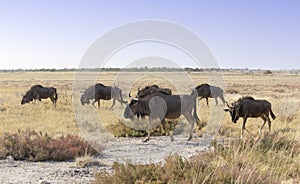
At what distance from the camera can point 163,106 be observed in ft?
49.8

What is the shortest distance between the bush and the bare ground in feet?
1.25

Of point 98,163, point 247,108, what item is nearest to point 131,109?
point 247,108

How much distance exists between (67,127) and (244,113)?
750 centimetres

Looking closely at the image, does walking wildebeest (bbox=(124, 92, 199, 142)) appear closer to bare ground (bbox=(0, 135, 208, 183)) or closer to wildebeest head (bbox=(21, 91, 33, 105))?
bare ground (bbox=(0, 135, 208, 183))

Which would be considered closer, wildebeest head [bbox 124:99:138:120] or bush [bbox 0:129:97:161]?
bush [bbox 0:129:97:161]

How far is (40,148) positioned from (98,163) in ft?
6.27

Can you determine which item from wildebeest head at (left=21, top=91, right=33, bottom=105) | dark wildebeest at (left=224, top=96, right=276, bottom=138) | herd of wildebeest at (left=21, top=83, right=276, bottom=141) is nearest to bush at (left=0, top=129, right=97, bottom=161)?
herd of wildebeest at (left=21, top=83, right=276, bottom=141)

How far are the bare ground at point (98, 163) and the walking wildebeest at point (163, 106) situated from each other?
0.88 m

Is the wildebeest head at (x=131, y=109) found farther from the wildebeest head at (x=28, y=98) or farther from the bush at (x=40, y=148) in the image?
the wildebeest head at (x=28, y=98)

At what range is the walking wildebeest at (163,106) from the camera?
49.9 ft

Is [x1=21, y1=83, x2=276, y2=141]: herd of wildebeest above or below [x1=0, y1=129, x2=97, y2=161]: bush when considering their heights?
above

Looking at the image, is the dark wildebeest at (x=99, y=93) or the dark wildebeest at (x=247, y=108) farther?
the dark wildebeest at (x=99, y=93)

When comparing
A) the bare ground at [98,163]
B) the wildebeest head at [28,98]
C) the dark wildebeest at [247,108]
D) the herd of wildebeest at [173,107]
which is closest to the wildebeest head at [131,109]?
the herd of wildebeest at [173,107]

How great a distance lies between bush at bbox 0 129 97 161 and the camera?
440 inches
